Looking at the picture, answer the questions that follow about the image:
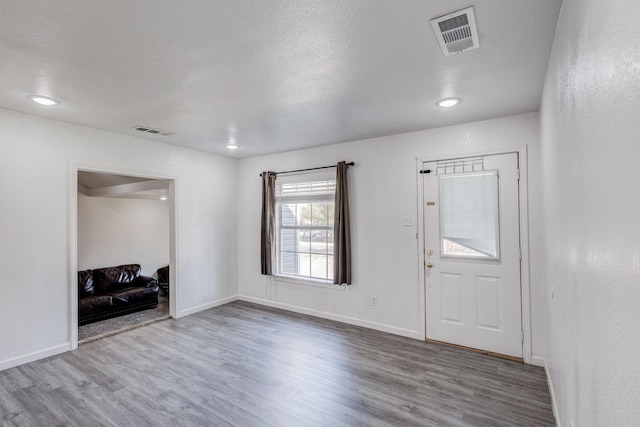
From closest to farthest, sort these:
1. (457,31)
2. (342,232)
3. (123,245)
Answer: (457,31)
(342,232)
(123,245)

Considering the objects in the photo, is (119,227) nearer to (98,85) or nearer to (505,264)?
(98,85)

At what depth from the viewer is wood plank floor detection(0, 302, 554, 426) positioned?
2309 millimetres

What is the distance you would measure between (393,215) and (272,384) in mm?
2324

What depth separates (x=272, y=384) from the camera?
2754 millimetres

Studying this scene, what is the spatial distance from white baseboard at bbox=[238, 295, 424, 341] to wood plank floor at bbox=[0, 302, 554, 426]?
0.14 meters

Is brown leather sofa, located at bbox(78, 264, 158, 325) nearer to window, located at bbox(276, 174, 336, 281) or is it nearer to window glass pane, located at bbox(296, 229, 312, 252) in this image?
window, located at bbox(276, 174, 336, 281)

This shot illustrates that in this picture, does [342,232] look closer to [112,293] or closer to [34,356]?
[34,356]

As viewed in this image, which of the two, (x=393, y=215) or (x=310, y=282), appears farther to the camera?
(x=310, y=282)

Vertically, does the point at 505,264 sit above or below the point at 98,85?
below

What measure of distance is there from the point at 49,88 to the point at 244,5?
2.06 meters

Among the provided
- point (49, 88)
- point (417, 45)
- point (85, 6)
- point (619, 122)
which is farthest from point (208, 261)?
point (619, 122)

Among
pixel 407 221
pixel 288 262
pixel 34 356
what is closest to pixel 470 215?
pixel 407 221

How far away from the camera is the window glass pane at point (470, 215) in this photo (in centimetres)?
331

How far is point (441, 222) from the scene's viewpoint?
11.8ft
